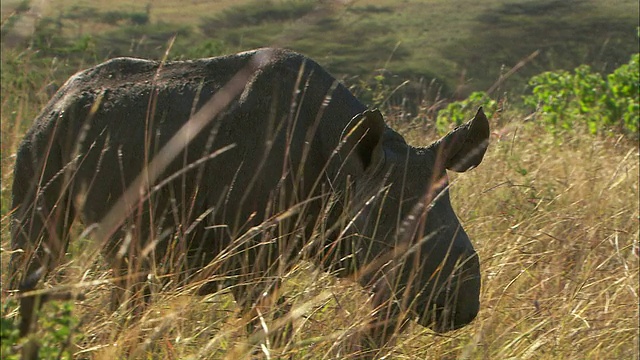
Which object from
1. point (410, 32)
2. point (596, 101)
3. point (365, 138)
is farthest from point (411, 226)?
point (410, 32)

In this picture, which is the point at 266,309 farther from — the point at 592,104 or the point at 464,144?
the point at 592,104

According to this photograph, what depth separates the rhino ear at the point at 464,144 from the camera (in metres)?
4.62

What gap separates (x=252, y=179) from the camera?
468 cm

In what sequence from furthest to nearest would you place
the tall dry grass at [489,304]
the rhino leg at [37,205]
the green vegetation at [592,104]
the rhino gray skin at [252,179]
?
the green vegetation at [592,104] → the rhino leg at [37,205] → the rhino gray skin at [252,179] → the tall dry grass at [489,304]

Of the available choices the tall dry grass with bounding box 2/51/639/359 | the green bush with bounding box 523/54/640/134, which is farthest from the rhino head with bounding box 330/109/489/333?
the green bush with bounding box 523/54/640/134

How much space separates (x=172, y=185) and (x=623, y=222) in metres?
3.80

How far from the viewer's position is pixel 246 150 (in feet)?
15.7

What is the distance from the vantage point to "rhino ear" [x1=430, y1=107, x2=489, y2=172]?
182 inches

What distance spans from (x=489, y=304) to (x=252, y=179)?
4.65 feet

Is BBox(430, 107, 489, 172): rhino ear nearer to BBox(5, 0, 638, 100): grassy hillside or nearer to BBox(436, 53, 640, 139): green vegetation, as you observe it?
BBox(436, 53, 640, 139): green vegetation

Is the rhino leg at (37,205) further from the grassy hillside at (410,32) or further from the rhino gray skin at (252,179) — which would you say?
the grassy hillside at (410,32)

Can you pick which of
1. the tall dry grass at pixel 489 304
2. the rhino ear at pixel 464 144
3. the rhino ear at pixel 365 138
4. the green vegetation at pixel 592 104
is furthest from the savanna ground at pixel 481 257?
the rhino ear at pixel 365 138

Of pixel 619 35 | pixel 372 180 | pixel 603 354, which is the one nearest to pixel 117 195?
pixel 372 180

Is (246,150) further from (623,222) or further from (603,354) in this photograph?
(623,222)
